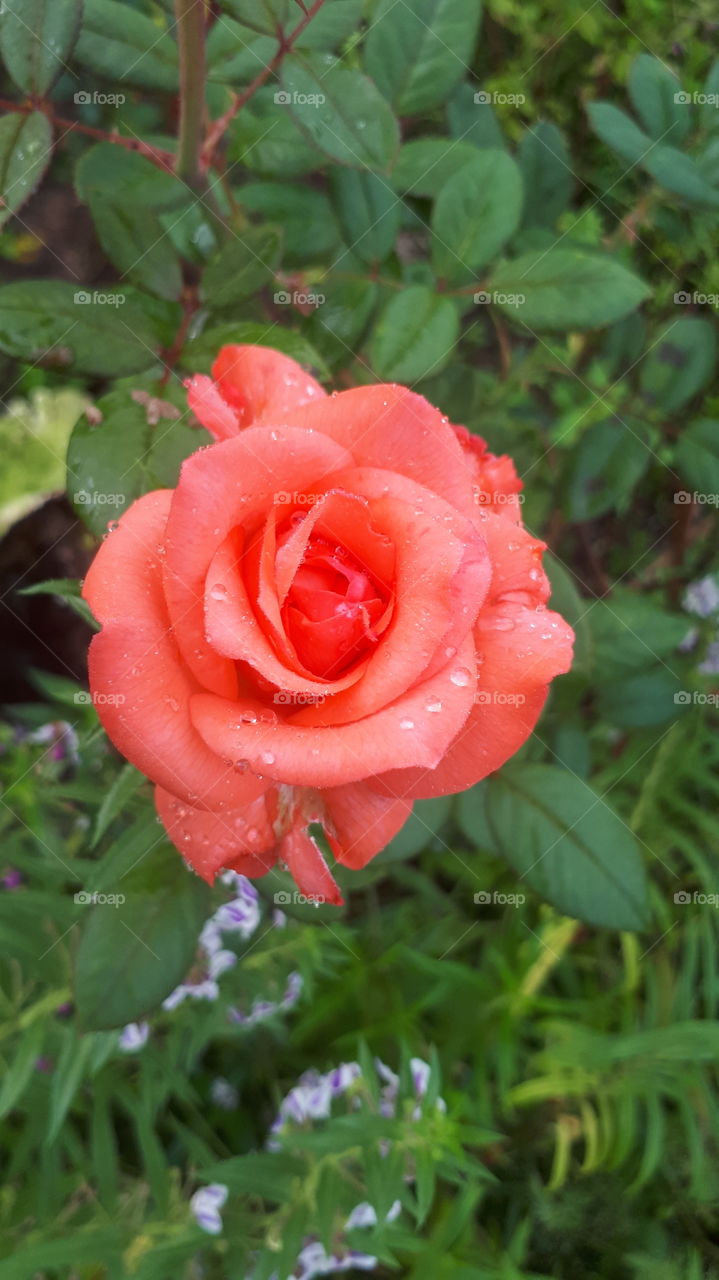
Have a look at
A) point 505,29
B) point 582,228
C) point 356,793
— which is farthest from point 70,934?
point 505,29

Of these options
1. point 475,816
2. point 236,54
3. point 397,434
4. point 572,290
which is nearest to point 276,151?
point 236,54

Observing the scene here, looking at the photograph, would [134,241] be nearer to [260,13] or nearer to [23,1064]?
[260,13]

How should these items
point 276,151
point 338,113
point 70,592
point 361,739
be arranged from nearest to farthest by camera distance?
point 361,739 < point 338,113 < point 70,592 < point 276,151

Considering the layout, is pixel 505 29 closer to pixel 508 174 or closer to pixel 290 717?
pixel 508 174

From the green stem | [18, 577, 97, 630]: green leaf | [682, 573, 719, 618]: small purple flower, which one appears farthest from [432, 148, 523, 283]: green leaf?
[682, 573, 719, 618]: small purple flower

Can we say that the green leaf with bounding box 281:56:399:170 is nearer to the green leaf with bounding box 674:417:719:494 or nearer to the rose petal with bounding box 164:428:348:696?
the rose petal with bounding box 164:428:348:696
